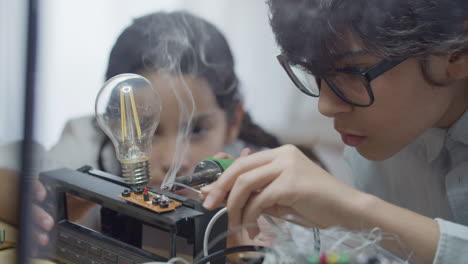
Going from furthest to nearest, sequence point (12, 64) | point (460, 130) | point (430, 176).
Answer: point (430, 176)
point (460, 130)
point (12, 64)

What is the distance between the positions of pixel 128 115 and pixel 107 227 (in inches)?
7.9

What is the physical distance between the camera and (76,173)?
87 cm

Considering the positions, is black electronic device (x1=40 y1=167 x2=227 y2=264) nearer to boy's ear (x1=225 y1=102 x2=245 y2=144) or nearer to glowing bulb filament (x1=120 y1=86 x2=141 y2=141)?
glowing bulb filament (x1=120 y1=86 x2=141 y2=141)

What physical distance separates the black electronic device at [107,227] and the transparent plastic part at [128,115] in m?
0.05

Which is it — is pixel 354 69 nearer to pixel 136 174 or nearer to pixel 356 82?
pixel 356 82

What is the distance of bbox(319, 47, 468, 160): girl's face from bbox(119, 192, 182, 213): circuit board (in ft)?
1.02

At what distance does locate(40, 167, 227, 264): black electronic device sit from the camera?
691 mm

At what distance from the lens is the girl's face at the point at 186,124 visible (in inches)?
48.1

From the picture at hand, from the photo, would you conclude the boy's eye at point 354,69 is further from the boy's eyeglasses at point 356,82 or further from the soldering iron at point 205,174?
the soldering iron at point 205,174

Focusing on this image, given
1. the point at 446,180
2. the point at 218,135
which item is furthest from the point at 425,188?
the point at 218,135

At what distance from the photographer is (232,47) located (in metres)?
1.34

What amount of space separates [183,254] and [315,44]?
1.34 feet

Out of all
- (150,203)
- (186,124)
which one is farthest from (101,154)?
(150,203)

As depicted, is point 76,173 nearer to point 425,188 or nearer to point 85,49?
point 85,49
